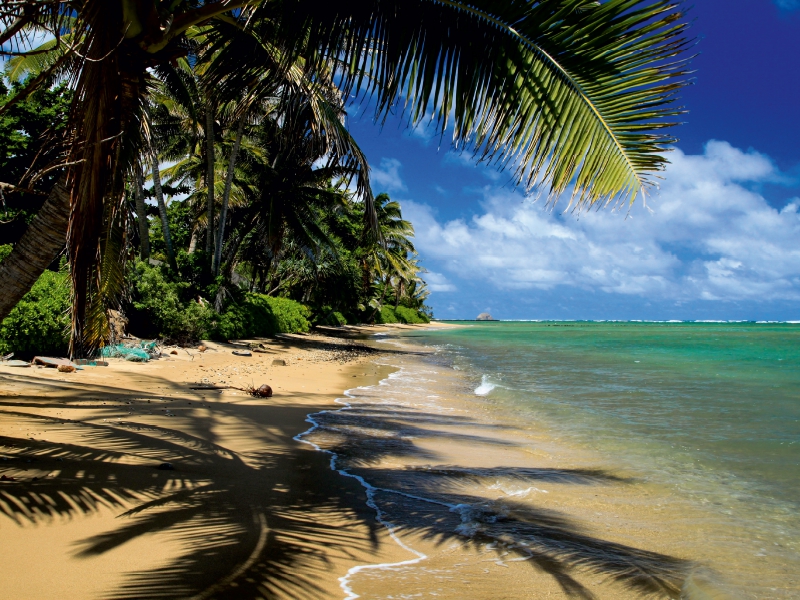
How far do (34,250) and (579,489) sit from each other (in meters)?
4.26

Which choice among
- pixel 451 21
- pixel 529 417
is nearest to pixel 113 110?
pixel 451 21

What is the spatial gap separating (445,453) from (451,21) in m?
3.81

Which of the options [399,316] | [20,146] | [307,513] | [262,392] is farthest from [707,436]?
[399,316]

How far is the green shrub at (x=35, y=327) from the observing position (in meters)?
8.45

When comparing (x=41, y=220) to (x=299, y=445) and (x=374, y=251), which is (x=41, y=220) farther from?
(x=374, y=251)

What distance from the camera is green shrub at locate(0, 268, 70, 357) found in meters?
Result: 8.45

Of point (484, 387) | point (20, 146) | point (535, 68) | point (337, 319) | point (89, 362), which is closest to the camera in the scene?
point (535, 68)

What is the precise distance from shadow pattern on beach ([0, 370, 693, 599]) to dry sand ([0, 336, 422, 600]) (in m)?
0.01

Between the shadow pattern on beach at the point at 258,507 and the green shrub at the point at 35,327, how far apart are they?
4.05 metres

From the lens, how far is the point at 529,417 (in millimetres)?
7898

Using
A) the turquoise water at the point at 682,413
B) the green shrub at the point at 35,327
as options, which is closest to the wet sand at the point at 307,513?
the turquoise water at the point at 682,413

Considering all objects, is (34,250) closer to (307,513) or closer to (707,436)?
(307,513)

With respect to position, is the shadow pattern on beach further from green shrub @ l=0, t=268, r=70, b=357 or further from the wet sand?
green shrub @ l=0, t=268, r=70, b=357

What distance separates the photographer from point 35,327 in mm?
8672
